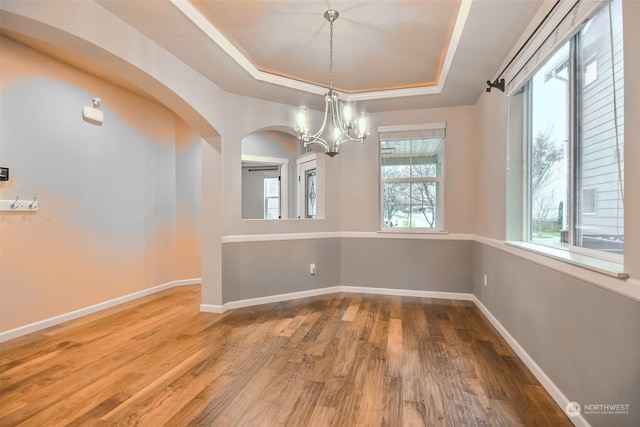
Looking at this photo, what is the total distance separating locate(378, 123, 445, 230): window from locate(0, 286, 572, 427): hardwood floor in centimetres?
134

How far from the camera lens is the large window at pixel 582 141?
1.58 metres

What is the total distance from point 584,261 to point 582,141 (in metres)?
0.73

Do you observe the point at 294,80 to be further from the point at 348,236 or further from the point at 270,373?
the point at 270,373

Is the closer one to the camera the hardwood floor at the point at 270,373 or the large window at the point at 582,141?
the large window at the point at 582,141

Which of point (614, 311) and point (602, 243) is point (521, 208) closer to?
point (602, 243)

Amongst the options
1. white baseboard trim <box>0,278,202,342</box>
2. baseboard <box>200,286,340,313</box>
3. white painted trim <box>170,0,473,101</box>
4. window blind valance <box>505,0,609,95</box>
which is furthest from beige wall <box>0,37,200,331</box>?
window blind valance <box>505,0,609,95</box>

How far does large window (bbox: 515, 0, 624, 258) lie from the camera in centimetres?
158

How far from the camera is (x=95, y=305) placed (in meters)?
3.61

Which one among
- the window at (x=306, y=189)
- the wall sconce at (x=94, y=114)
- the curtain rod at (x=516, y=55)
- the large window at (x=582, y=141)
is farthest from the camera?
the window at (x=306, y=189)

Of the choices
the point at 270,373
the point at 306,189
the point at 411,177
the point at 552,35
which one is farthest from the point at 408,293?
the point at 552,35

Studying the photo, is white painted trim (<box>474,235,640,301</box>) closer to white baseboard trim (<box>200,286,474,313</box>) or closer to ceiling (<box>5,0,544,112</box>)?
ceiling (<box>5,0,544,112</box>)

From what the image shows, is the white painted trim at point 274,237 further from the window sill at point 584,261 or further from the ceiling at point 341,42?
the window sill at point 584,261

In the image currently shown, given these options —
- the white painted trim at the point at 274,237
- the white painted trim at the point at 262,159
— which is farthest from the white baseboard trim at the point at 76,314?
the white painted trim at the point at 262,159

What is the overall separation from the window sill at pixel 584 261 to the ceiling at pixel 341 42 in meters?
1.58
